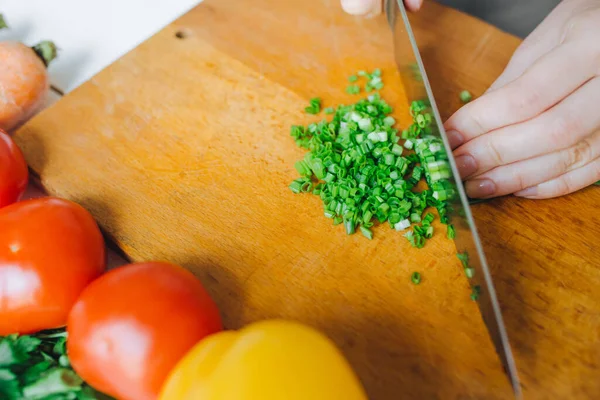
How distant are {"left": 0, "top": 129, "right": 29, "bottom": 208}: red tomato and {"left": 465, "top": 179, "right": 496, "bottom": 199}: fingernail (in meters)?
0.99

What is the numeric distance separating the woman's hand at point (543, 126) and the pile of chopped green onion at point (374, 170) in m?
0.08

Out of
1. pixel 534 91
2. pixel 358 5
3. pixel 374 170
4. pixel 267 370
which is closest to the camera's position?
pixel 267 370

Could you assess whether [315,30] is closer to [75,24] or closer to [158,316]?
[75,24]

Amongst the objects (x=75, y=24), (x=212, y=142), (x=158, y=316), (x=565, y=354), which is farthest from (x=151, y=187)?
(x=565, y=354)

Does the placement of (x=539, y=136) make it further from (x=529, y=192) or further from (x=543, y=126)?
(x=529, y=192)

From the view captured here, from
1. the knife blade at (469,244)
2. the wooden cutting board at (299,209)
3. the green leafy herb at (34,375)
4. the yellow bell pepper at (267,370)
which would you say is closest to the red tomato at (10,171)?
the wooden cutting board at (299,209)

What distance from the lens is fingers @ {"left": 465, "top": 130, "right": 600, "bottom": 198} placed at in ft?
3.55

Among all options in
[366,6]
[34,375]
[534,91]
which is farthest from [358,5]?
[34,375]

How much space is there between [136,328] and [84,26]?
1.20m

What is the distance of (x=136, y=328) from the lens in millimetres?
873

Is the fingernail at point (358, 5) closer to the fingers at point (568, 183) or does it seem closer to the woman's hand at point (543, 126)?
the woman's hand at point (543, 126)

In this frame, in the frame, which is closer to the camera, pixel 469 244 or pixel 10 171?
pixel 469 244

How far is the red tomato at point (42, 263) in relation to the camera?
95 cm

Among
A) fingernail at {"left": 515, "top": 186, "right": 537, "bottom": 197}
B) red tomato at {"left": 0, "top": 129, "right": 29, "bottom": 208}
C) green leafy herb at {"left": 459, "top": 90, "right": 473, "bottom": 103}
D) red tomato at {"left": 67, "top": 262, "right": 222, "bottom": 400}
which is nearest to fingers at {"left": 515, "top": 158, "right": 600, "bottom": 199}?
fingernail at {"left": 515, "top": 186, "right": 537, "bottom": 197}
